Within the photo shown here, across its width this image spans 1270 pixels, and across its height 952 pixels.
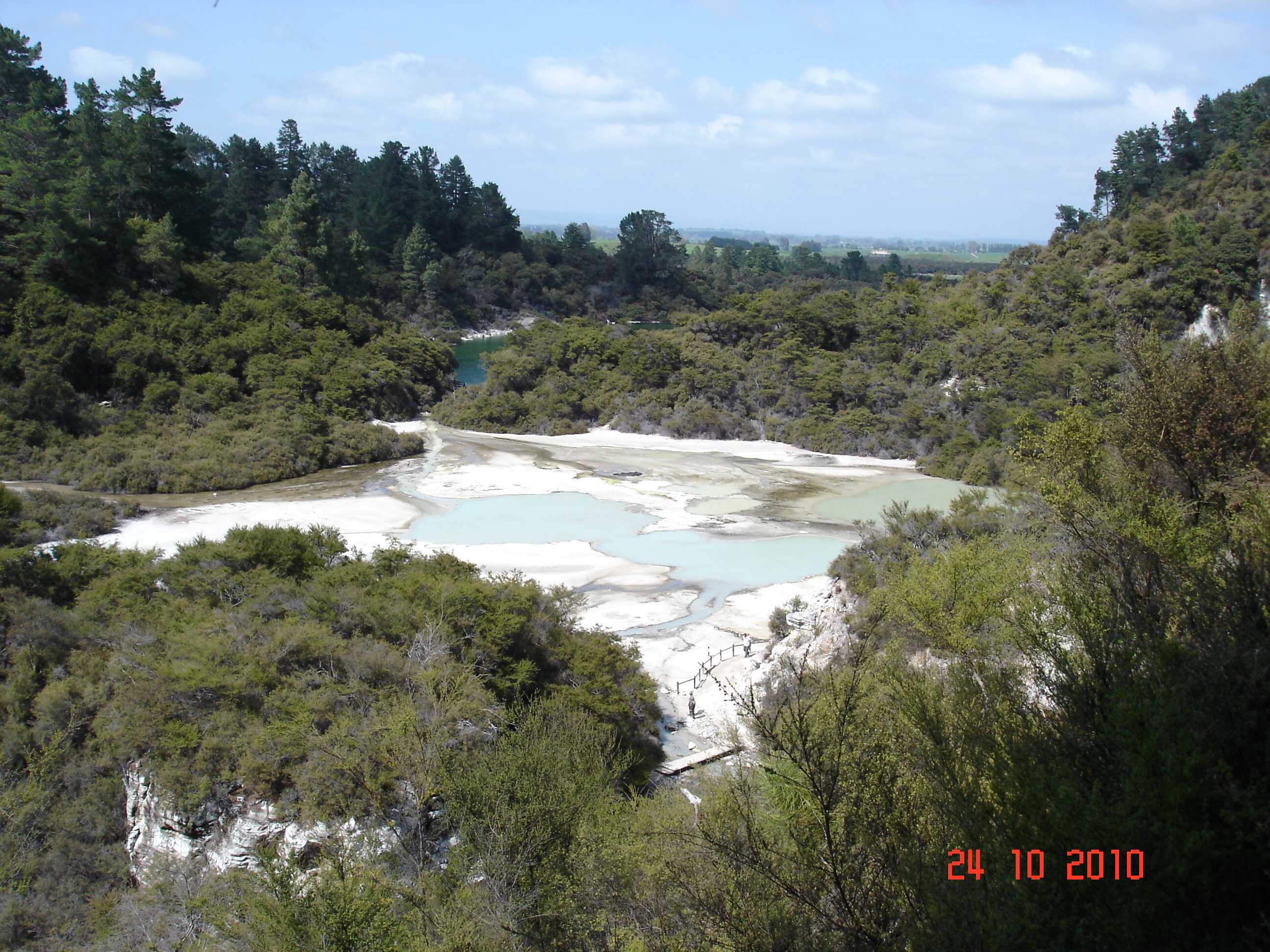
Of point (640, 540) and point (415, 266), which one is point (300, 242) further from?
point (640, 540)

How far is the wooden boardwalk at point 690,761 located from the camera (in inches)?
536

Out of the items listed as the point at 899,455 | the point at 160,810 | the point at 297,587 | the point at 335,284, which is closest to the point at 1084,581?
the point at 160,810

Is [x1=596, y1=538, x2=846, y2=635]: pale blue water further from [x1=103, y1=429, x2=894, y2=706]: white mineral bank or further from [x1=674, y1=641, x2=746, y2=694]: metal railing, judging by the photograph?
[x1=674, y1=641, x2=746, y2=694]: metal railing

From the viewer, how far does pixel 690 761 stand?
550 inches

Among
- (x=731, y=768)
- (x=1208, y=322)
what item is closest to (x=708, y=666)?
(x=731, y=768)

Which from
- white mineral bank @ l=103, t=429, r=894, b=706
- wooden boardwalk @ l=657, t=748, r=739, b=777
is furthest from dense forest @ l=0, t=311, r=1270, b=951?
white mineral bank @ l=103, t=429, r=894, b=706

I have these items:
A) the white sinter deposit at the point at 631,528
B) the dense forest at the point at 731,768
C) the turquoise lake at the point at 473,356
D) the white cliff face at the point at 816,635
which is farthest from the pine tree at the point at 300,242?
the white cliff face at the point at 816,635

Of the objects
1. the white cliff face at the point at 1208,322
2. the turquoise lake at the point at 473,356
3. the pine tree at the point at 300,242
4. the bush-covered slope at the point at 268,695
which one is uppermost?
the pine tree at the point at 300,242

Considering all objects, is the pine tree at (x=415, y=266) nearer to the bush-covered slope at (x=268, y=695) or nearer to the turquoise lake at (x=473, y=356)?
the turquoise lake at (x=473, y=356)

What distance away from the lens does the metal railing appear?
16.8m

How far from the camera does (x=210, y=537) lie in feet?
77.6
